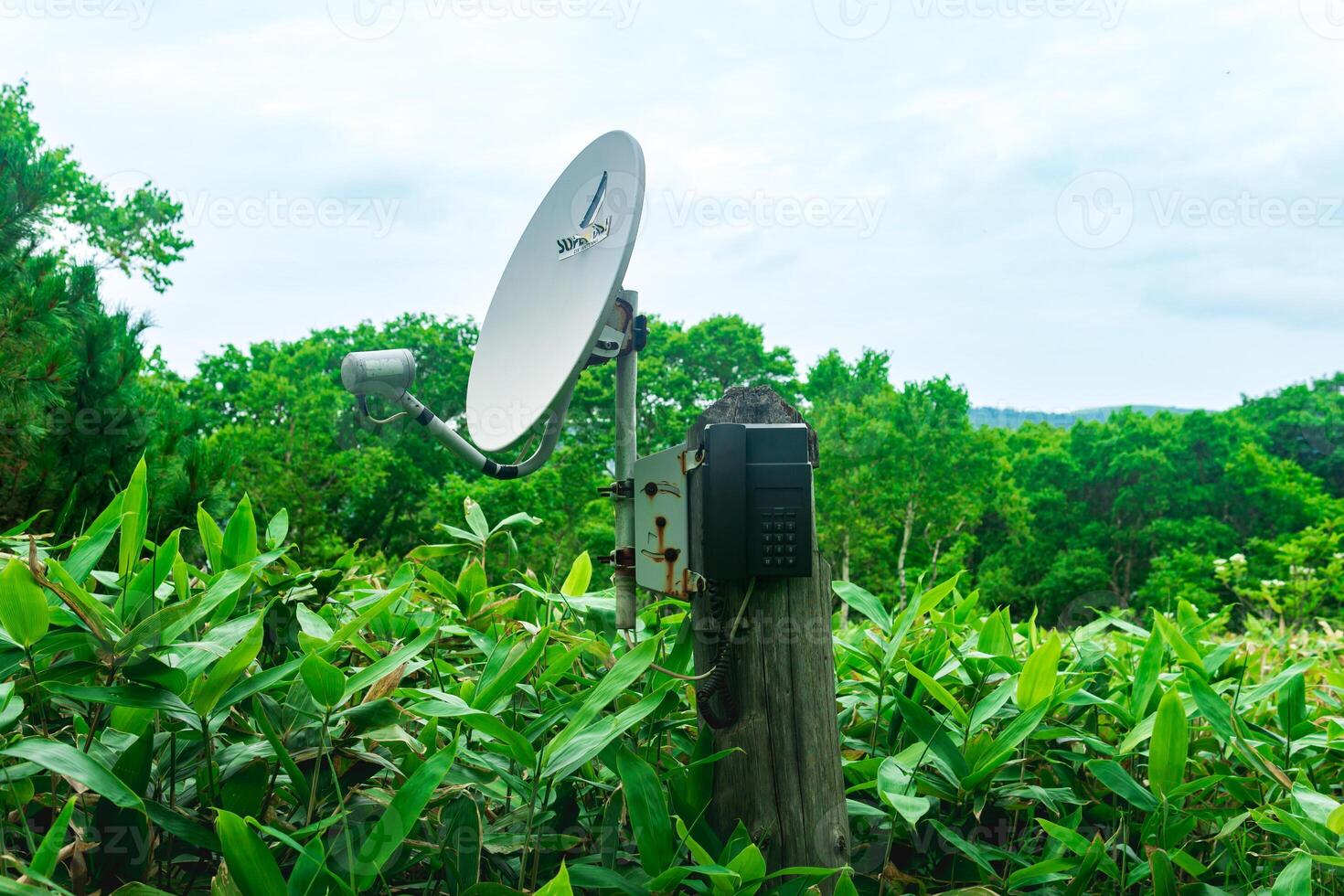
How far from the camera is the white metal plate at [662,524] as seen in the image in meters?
1.43

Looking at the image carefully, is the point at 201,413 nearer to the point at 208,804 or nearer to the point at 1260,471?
the point at 208,804

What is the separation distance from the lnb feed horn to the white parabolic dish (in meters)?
0.06

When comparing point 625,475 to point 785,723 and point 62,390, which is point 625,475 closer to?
point 785,723

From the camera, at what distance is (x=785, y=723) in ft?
4.44

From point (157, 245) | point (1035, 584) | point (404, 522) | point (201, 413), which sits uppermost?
point (157, 245)

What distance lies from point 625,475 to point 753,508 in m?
0.55

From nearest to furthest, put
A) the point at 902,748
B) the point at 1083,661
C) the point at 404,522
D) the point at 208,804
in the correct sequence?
the point at 208,804 < the point at 902,748 < the point at 1083,661 < the point at 404,522

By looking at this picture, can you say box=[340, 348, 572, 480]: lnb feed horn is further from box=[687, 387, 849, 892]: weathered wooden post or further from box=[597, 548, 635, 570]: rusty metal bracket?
box=[687, 387, 849, 892]: weathered wooden post

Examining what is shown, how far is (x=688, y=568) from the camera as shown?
1.41 metres

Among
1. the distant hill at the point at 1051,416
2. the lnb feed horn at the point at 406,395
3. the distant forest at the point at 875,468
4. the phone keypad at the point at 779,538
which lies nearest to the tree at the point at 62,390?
the lnb feed horn at the point at 406,395

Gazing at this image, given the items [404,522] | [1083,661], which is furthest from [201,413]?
[404,522]

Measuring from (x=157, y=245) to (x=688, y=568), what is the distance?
1741cm

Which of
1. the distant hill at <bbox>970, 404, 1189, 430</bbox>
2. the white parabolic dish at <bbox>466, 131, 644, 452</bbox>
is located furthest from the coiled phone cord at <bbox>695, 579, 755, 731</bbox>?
the distant hill at <bbox>970, 404, 1189, 430</bbox>

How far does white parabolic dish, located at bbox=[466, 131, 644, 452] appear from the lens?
67.1 inches
